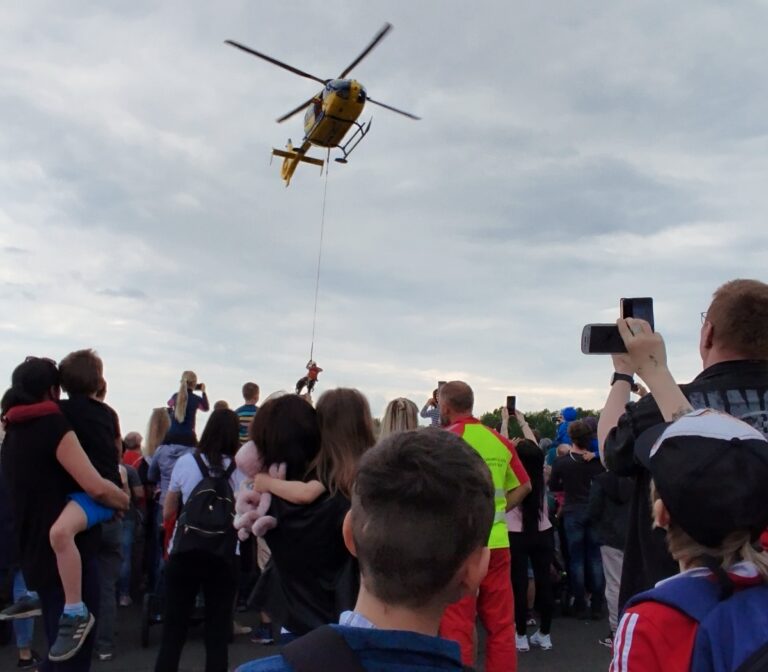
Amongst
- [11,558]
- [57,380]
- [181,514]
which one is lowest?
[11,558]

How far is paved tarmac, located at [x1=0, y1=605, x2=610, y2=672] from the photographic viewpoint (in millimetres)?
7064

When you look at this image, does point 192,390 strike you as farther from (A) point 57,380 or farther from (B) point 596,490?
(A) point 57,380

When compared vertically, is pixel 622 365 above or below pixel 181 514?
above

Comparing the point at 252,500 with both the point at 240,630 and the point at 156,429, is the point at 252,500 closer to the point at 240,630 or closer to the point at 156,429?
the point at 240,630

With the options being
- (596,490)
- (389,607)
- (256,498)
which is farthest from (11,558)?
(389,607)

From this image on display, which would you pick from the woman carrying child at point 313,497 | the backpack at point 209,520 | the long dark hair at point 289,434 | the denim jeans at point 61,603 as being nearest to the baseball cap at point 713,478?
the woman carrying child at point 313,497

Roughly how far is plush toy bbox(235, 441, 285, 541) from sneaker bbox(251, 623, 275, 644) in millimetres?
4405

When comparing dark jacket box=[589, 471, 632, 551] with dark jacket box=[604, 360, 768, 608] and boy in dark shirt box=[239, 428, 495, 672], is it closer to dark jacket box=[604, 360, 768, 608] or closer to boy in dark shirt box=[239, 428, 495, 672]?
dark jacket box=[604, 360, 768, 608]

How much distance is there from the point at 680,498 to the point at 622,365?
0.89m

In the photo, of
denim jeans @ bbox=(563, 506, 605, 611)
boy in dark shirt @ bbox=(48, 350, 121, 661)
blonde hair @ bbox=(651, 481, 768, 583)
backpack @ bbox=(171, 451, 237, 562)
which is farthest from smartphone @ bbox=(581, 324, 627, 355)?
denim jeans @ bbox=(563, 506, 605, 611)

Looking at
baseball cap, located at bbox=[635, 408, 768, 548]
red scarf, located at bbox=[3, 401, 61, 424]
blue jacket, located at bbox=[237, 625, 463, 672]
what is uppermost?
red scarf, located at bbox=[3, 401, 61, 424]

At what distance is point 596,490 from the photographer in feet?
26.8

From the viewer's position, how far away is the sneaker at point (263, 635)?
8047 millimetres

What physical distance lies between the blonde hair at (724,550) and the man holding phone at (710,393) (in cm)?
71
